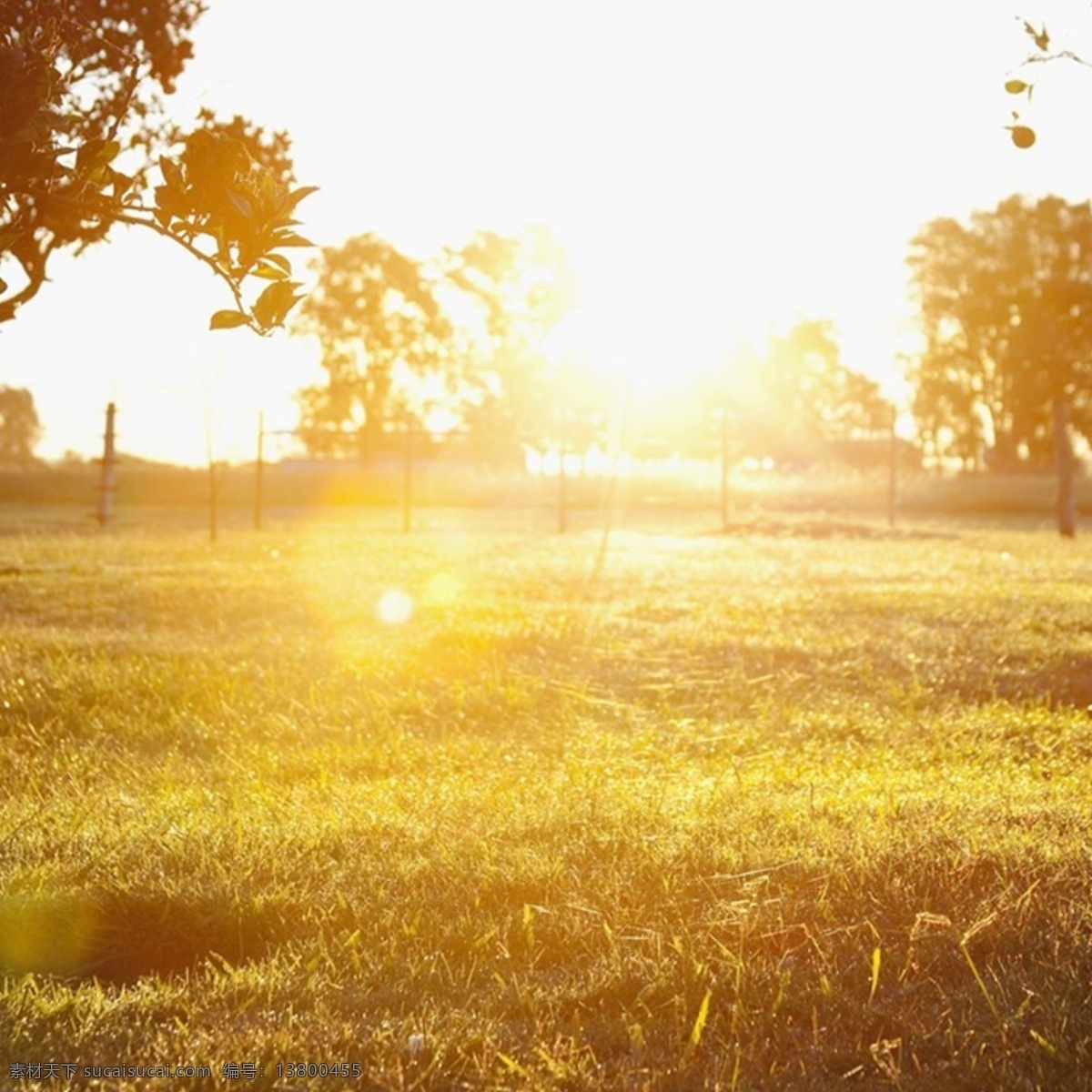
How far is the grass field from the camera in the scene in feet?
11.8

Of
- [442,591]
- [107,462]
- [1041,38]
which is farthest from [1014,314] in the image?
[1041,38]

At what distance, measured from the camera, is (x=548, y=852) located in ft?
16.8

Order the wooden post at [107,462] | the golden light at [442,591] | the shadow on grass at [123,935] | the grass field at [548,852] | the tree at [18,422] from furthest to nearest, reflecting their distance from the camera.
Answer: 1. the tree at [18,422]
2. the wooden post at [107,462]
3. the golden light at [442,591]
4. the shadow on grass at [123,935]
5. the grass field at [548,852]

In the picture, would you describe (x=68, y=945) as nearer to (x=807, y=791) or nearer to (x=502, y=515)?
(x=807, y=791)

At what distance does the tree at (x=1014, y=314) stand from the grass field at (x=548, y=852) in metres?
61.5

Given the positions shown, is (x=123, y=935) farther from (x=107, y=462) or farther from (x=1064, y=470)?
(x=1064, y=470)

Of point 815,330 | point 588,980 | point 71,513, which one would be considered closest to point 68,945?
point 588,980

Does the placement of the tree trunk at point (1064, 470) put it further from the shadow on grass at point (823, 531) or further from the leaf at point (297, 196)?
the leaf at point (297, 196)

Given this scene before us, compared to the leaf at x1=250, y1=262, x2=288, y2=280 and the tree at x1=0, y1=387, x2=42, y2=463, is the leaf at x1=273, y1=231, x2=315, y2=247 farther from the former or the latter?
the tree at x1=0, y1=387, x2=42, y2=463

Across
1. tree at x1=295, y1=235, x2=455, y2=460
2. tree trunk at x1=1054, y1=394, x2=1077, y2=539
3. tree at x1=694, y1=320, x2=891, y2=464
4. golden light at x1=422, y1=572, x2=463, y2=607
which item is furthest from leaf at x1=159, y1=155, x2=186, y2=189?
tree at x1=694, y1=320, x2=891, y2=464

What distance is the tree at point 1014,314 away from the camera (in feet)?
227

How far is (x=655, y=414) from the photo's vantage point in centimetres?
9081

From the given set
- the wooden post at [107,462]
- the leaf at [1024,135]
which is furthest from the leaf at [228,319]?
the wooden post at [107,462]

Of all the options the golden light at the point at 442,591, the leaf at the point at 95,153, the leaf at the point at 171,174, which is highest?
the leaf at the point at 95,153
